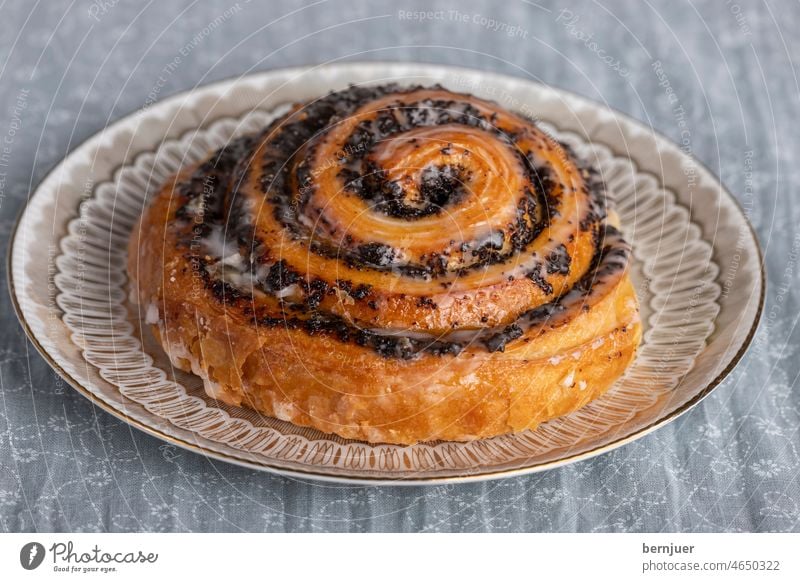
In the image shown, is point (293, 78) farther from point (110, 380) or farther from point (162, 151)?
point (110, 380)

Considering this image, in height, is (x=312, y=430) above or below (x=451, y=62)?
below

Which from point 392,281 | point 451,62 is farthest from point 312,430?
point 451,62

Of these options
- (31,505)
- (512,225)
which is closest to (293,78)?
(512,225)
